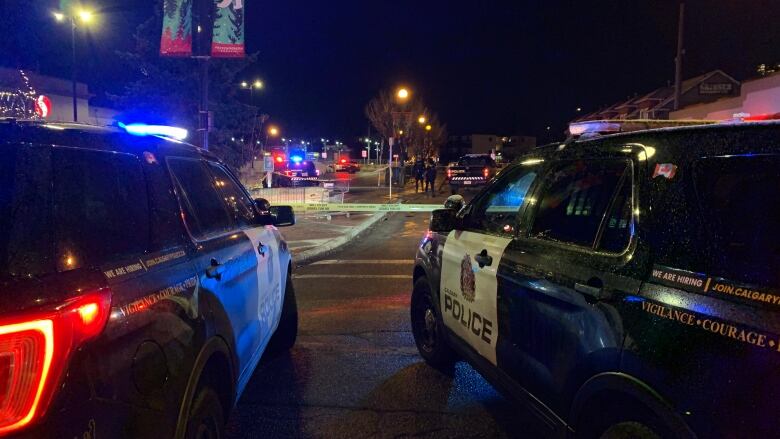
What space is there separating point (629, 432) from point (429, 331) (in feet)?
9.12

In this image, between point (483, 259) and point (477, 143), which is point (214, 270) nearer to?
point (483, 259)

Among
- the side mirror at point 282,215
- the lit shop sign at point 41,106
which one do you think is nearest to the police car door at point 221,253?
the side mirror at point 282,215

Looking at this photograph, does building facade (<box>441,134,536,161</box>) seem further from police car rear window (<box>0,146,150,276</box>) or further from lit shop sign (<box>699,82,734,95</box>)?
police car rear window (<box>0,146,150,276</box>)

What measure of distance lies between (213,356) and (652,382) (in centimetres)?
186

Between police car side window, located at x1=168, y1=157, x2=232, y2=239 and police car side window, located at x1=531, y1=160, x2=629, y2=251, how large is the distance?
1.79 metres

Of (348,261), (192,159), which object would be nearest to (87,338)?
(192,159)

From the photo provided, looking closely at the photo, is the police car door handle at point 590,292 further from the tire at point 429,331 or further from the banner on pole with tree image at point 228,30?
the banner on pole with tree image at point 228,30

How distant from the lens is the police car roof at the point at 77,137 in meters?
2.09

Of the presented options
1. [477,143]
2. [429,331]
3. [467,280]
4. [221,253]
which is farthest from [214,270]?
[477,143]

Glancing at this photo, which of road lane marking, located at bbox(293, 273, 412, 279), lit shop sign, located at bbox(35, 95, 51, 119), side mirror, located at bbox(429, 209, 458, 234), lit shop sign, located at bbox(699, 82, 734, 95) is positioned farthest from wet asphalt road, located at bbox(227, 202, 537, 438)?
lit shop sign, located at bbox(699, 82, 734, 95)

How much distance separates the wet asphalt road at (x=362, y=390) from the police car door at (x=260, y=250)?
18.7 inches

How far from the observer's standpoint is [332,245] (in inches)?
486

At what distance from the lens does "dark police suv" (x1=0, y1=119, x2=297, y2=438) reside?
1.65 metres

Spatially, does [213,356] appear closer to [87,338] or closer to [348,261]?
[87,338]
